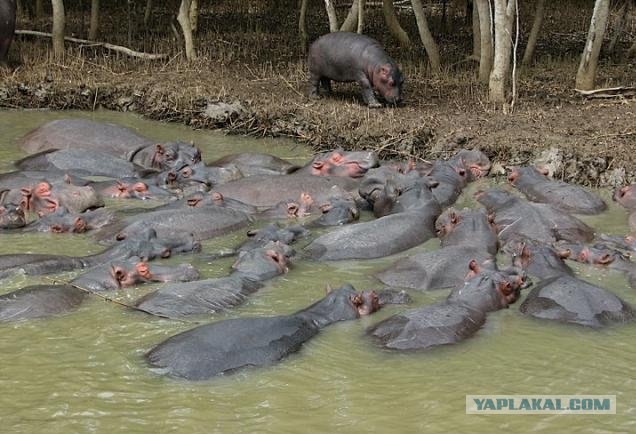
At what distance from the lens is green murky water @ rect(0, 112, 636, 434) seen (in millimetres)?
5117

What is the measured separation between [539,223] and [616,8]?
50.8 feet

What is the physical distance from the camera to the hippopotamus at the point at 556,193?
9.23 metres

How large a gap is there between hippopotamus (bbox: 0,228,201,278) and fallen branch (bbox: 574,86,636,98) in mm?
6632

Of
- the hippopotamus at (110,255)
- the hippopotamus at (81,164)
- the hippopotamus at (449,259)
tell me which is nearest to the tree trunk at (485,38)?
the hippopotamus at (81,164)

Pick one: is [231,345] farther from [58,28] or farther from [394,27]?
[394,27]

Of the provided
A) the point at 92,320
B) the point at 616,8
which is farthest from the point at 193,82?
the point at 616,8

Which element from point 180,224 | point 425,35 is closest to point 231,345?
point 180,224

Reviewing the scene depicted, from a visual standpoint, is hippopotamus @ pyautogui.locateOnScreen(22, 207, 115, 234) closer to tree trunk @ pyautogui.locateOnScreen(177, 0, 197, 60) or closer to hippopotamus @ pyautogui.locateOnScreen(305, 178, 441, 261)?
hippopotamus @ pyautogui.locateOnScreen(305, 178, 441, 261)

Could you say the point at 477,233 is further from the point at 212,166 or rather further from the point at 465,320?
the point at 212,166

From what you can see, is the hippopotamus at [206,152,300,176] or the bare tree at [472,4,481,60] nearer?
the hippopotamus at [206,152,300,176]

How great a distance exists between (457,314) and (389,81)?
7079 millimetres

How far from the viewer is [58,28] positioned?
615 inches

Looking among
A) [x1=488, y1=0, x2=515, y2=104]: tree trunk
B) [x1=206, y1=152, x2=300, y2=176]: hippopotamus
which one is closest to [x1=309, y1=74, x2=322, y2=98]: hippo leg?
[x1=488, y1=0, x2=515, y2=104]: tree trunk

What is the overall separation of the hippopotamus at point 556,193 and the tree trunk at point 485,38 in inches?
153
